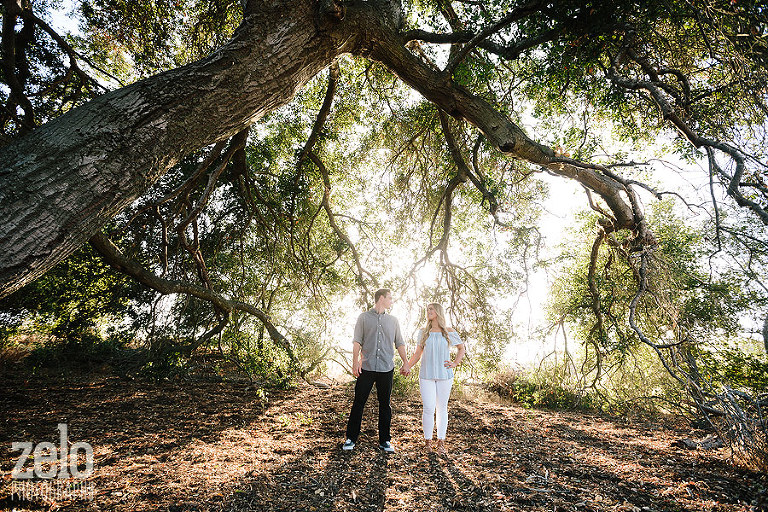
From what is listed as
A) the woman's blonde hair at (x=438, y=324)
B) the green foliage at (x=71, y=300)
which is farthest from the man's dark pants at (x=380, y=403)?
the green foliage at (x=71, y=300)

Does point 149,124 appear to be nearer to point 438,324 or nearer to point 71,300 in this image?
point 438,324

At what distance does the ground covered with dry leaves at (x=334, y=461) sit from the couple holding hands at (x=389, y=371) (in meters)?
0.26

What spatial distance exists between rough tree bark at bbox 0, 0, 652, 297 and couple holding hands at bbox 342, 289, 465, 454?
8.44 ft

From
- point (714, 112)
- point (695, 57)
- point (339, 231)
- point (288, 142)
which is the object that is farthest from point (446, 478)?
point (288, 142)

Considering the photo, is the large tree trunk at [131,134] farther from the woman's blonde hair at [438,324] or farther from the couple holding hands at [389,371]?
the woman's blonde hair at [438,324]

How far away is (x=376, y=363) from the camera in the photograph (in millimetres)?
3867

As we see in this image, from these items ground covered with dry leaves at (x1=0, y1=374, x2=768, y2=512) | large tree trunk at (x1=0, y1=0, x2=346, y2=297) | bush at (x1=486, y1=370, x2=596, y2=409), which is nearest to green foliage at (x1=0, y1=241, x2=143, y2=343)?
ground covered with dry leaves at (x1=0, y1=374, x2=768, y2=512)

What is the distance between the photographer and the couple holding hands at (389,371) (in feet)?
12.5

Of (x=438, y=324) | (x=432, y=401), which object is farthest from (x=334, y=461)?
(x=438, y=324)

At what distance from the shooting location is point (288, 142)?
272 inches

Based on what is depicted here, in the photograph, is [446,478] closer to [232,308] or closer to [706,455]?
[706,455]

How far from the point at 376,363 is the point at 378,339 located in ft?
0.87

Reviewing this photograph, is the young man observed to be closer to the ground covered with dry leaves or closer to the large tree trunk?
the ground covered with dry leaves

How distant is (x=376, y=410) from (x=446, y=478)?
240cm
